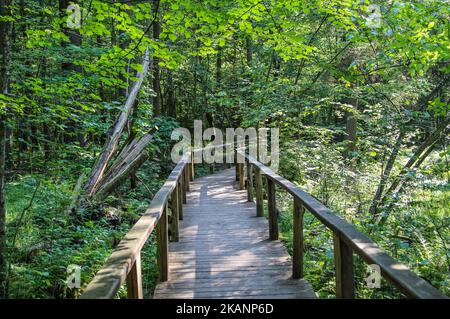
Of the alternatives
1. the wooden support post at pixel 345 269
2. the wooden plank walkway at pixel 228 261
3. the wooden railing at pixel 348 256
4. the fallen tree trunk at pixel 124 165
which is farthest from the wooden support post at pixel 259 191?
the wooden support post at pixel 345 269

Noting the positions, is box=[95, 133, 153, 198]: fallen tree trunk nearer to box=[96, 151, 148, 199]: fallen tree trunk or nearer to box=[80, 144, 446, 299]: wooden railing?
box=[96, 151, 148, 199]: fallen tree trunk

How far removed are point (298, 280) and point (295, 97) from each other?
8777mm

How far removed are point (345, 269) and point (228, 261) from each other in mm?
2402

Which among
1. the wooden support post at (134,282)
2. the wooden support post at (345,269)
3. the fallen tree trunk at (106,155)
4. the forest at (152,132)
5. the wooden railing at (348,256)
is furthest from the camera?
the fallen tree trunk at (106,155)

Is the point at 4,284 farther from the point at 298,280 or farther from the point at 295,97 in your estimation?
the point at 295,97

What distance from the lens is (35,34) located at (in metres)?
5.79

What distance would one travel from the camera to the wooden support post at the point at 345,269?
2889 mm

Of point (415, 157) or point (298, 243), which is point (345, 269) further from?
point (415, 157)

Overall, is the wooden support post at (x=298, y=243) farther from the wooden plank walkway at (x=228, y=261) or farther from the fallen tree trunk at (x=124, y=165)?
the fallen tree trunk at (x=124, y=165)

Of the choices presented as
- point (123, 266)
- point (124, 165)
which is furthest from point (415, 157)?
point (124, 165)

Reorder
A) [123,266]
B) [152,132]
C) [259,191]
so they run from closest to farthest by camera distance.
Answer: [123,266], [259,191], [152,132]

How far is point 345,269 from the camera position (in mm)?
2898

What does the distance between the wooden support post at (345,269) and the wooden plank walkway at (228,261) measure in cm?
108
